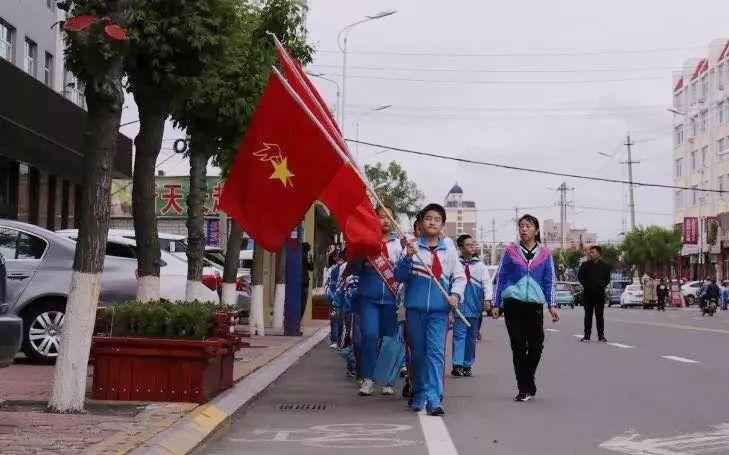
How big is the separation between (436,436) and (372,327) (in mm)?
3157

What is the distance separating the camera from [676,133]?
98938 millimetres

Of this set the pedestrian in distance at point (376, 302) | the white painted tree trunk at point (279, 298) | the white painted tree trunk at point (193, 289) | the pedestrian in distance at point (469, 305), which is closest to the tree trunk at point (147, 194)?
the pedestrian in distance at point (376, 302)

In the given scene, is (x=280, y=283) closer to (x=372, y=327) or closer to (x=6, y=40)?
(x=6, y=40)

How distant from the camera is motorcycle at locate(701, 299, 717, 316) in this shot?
49156mm

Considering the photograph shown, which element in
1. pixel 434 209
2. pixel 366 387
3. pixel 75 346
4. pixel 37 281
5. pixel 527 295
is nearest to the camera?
pixel 75 346

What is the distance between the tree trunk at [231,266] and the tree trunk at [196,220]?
2105 mm

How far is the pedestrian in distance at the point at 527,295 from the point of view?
12.0 m

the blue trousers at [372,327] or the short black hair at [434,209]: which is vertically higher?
the short black hair at [434,209]

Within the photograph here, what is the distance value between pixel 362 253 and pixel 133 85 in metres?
3.74

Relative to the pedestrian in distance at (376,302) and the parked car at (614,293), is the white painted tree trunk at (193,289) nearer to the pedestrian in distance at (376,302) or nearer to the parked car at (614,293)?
the pedestrian in distance at (376,302)

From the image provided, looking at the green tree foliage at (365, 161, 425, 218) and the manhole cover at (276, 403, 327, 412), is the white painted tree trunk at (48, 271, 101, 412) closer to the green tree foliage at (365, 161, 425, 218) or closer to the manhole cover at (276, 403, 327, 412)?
the manhole cover at (276, 403, 327, 412)

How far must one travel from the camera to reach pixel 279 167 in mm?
10789

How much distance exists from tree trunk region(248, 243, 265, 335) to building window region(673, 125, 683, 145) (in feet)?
253

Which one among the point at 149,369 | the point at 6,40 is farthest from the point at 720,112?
the point at 149,369
